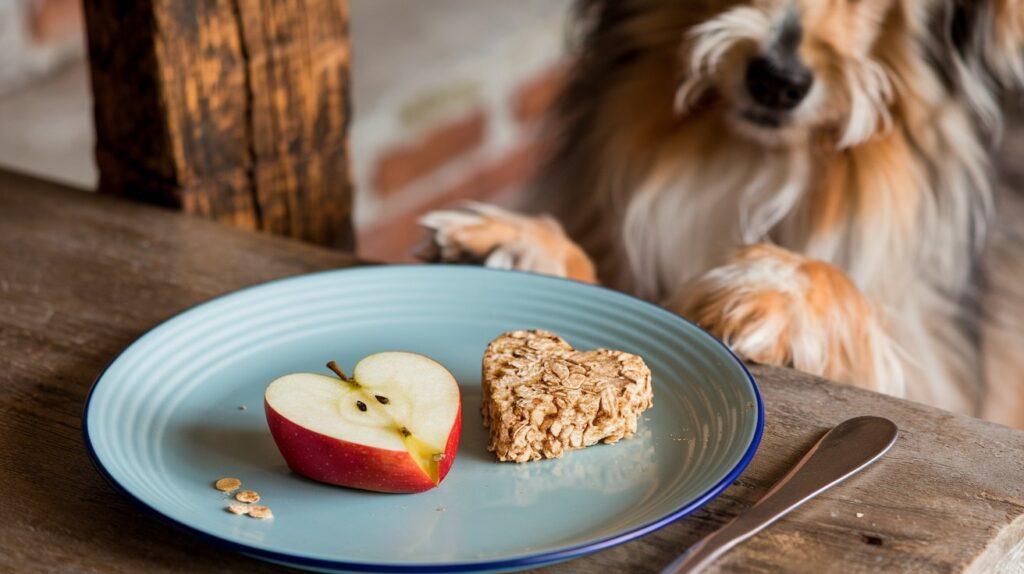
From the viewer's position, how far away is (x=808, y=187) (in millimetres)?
1362

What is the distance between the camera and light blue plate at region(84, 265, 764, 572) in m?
0.63

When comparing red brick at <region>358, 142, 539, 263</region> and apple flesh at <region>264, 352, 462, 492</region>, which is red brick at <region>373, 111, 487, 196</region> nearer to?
red brick at <region>358, 142, 539, 263</region>

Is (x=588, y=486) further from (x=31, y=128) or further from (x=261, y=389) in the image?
(x=31, y=128)

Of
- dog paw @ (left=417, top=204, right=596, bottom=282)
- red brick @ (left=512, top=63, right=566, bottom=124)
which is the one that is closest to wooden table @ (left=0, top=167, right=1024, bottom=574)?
dog paw @ (left=417, top=204, right=596, bottom=282)

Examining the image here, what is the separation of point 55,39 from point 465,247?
152 cm

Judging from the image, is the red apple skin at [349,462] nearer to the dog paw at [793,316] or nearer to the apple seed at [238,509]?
the apple seed at [238,509]

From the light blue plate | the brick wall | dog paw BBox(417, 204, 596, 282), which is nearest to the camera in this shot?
the light blue plate

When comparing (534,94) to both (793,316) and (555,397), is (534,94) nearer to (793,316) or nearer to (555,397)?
(793,316)

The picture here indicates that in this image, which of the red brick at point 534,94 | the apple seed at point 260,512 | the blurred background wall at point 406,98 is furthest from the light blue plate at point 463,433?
the red brick at point 534,94

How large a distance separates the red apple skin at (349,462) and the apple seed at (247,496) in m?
0.03

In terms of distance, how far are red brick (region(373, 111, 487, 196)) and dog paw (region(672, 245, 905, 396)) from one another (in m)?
1.68

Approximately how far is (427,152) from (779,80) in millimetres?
1684

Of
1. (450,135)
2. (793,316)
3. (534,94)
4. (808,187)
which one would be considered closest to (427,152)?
(450,135)

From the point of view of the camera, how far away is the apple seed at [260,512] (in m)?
0.65
